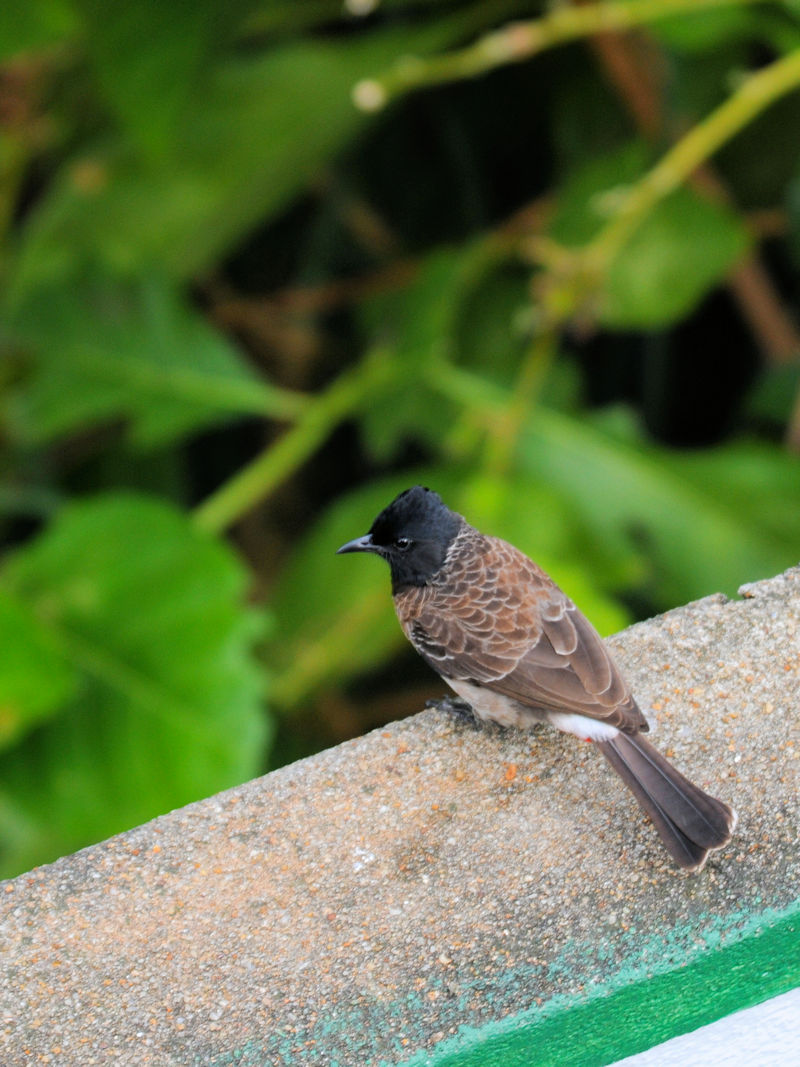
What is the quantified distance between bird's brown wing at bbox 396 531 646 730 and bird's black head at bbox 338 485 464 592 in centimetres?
3

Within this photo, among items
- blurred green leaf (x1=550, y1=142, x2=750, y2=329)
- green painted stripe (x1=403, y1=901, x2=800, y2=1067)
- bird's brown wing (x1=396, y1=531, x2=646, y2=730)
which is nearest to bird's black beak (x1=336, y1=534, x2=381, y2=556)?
bird's brown wing (x1=396, y1=531, x2=646, y2=730)

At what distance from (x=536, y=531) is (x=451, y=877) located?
1.69 meters

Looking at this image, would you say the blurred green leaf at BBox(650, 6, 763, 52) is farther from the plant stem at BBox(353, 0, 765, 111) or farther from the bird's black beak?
the bird's black beak

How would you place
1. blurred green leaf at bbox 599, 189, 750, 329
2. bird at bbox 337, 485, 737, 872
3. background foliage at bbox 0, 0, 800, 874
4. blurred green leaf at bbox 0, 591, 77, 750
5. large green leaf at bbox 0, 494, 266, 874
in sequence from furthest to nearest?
blurred green leaf at bbox 599, 189, 750, 329 < background foliage at bbox 0, 0, 800, 874 < large green leaf at bbox 0, 494, 266, 874 < blurred green leaf at bbox 0, 591, 77, 750 < bird at bbox 337, 485, 737, 872

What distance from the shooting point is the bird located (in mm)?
1752

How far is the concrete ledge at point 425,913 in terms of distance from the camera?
5.27ft

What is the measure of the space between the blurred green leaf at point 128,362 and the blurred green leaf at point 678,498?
889 millimetres

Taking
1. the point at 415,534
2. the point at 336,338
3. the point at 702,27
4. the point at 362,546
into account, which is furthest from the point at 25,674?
the point at 702,27

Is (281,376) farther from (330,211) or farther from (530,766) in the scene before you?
(530,766)

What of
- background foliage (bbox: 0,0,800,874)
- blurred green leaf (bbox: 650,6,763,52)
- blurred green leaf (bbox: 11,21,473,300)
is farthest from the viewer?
blurred green leaf (bbox: 11,21,473,300)

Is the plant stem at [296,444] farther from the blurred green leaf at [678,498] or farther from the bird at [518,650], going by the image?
the bird at [518,650]

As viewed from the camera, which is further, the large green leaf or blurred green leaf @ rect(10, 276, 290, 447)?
blurred green leaf @ rect(10, 276, 290, 447)

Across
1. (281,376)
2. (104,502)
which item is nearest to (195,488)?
(281,376)

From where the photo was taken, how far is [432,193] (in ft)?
15.5
